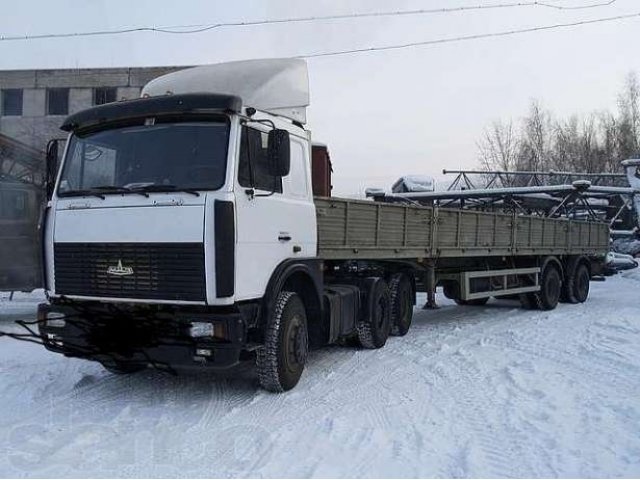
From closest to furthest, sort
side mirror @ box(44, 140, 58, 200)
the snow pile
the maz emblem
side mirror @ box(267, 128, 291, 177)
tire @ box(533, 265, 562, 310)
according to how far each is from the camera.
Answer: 1. the maz emblem
2. side mirror @ box(267, 128, 291, 177)
3. side mirror @ box(44, 140, 58, 200)
4. tire @ box(533, 265, 562, 310)
5. the snow pile

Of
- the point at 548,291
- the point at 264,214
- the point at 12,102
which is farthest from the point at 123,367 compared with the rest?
the point at 12,102

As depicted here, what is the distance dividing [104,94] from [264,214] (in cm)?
2752

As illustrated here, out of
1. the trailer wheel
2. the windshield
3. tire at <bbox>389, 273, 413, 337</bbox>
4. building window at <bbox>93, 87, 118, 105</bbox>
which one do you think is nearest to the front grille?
the windshield

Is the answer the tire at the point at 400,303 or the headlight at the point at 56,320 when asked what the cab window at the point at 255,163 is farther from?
the tire at the point at 400,303

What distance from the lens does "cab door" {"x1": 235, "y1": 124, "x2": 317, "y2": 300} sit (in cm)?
539

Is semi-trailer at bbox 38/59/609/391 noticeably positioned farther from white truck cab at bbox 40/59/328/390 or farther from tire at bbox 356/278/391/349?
tire at bbox 356/278/391/349

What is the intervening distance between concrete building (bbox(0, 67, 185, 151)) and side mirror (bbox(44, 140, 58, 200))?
975 inches

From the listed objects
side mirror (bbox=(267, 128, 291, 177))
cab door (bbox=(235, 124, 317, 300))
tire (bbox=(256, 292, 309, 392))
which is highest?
side mirror (bbox=(267, 128, 291, 177))

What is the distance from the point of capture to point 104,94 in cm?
3036

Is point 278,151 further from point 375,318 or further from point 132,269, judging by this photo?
point 375,318

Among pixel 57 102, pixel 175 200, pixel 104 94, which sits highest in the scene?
pixel 104 94

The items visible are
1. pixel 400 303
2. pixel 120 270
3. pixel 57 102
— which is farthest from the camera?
pixel 57 102

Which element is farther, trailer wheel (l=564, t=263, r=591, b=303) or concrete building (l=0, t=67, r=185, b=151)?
concrete building (l=0, t=67, r=185, b=151)

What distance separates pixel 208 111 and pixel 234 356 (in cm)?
217
